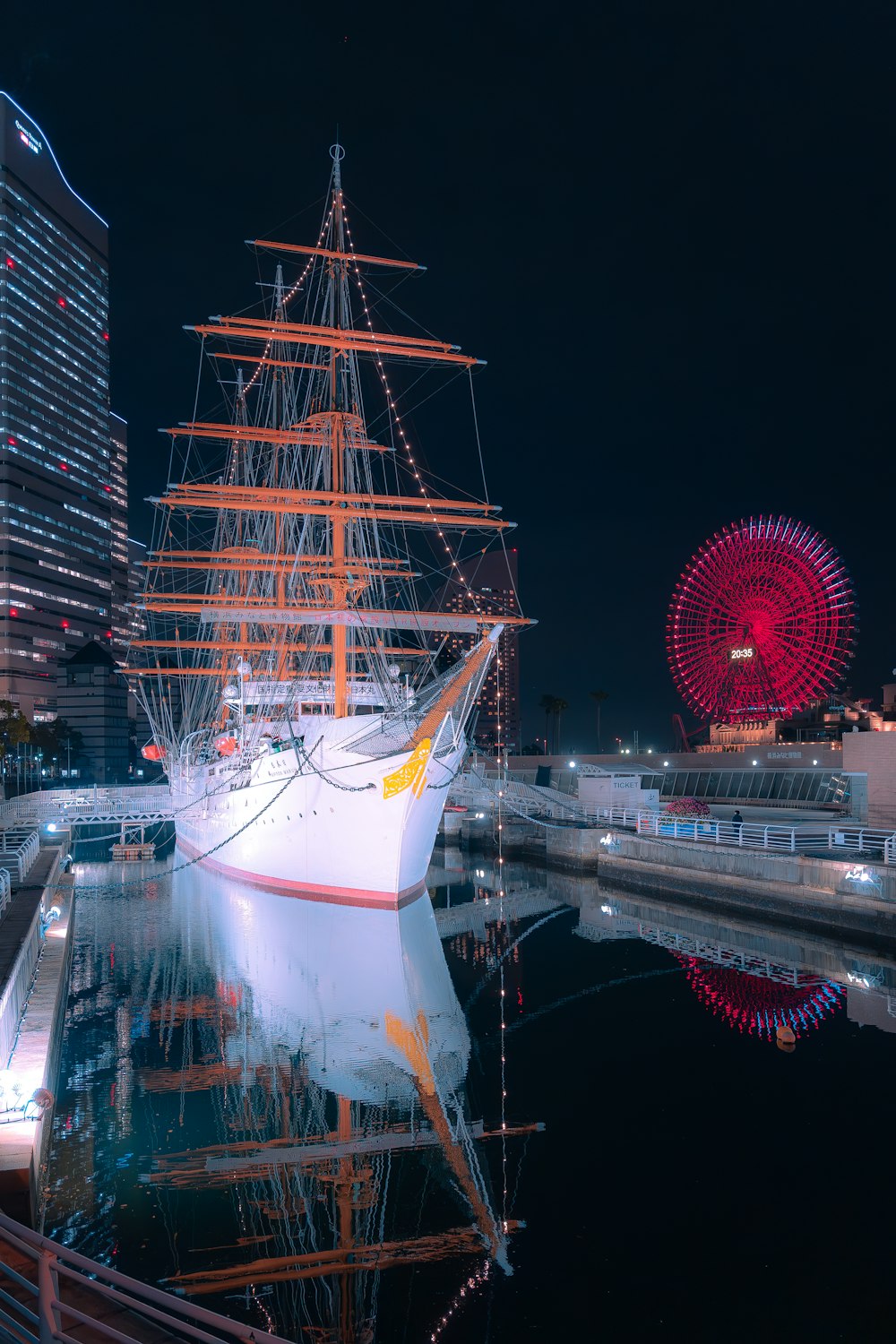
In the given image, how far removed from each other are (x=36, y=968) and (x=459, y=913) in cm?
1582

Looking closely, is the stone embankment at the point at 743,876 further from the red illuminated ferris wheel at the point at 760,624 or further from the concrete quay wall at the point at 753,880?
the red illuminated ferris wheel at the point at 760,624

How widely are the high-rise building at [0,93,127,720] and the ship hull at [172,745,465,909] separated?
117 m

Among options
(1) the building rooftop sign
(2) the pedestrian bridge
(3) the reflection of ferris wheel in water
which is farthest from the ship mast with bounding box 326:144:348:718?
(1) the building rooftop sign

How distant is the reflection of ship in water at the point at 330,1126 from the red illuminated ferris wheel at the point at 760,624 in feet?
129

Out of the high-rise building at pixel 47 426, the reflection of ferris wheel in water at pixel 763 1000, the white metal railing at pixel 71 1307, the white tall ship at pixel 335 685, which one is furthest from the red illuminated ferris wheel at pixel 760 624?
the high-rise building at pixel 47 426

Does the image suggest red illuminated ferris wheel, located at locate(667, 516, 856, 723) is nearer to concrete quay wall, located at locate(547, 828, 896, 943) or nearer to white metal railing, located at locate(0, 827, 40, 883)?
concrete quay wall, located at locate(547, 828, 896, 943)

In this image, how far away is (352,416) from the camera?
118 feet

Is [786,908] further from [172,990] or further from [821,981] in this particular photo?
[172,990]

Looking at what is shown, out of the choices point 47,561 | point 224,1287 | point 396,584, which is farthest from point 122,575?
point 224,1287

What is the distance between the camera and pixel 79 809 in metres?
49.8

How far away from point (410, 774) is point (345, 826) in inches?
118

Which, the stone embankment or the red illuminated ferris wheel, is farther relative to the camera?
the red illuminated ferris wheel

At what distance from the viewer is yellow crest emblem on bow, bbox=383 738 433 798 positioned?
87.6 feet

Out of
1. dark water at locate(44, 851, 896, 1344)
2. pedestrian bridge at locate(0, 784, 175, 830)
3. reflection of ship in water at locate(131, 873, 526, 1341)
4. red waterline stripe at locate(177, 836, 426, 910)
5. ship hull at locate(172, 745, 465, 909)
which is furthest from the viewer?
pedestrian bridge at locate(0, 784, 175, 830)
